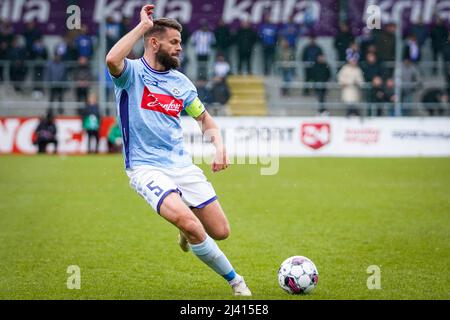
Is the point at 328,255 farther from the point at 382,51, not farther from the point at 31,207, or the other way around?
the point at 382,51

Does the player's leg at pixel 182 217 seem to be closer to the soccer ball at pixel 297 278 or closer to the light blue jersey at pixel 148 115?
the light blue jersey at pixel 148 115

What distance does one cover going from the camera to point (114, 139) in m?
25.5

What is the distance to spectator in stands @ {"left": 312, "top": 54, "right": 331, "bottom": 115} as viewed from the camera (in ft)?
87.5

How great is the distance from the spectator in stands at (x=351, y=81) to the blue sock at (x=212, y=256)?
1993 cm

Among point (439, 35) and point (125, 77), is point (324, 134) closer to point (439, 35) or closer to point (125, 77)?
point (439, 35)

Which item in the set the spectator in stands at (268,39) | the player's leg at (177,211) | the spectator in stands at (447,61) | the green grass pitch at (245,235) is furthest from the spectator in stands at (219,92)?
the player's leg at (177,211)

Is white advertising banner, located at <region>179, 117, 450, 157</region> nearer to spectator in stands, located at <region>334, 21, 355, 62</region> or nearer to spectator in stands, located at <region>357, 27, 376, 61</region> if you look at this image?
spectator in stands, located at <region>357, 27, 376, 61</region>

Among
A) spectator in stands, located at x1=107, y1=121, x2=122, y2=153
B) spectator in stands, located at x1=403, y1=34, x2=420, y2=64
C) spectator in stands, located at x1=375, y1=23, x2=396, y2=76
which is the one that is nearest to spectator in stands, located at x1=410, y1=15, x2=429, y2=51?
spectator in stands, located at x1=403, y1=34, x2=420, y2=64

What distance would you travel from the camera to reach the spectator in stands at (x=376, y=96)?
86.9 ft

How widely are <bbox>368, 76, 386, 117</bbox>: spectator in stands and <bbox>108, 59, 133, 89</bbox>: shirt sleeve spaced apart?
64.9 feet

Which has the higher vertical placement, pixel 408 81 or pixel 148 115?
pixel 408 81

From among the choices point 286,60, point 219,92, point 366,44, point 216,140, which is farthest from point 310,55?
point 216,140

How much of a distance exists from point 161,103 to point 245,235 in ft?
13.9
